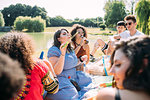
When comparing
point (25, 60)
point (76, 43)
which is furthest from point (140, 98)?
point (76, 43)

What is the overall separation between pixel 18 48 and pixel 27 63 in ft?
0.56

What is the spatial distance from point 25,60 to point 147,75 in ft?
3.49

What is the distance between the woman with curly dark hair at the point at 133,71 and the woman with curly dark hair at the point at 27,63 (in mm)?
798

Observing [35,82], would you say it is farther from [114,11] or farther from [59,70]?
[114,11]

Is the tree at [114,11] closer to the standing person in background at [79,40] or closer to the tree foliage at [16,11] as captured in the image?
the tree foliage at [16,11]

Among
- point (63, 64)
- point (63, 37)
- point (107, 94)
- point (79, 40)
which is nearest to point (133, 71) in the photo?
point (107, 94)

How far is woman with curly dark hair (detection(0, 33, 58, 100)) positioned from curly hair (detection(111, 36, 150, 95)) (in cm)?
94

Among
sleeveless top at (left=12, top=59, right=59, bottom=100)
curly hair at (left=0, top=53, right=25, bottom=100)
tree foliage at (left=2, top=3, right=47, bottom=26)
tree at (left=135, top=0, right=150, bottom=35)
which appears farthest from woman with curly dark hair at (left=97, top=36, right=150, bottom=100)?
tree foliage at (left=2, top=3, right=47, bottom=26)

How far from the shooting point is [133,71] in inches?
32.0

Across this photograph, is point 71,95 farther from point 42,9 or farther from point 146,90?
point 42,9

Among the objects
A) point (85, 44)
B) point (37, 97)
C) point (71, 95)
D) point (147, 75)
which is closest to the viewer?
point (147, 75)

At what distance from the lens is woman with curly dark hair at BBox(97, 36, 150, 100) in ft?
2.57

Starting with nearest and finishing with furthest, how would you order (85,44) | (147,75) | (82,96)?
(147,75) < (82,96) < (85,44)

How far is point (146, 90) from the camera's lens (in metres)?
0.79
